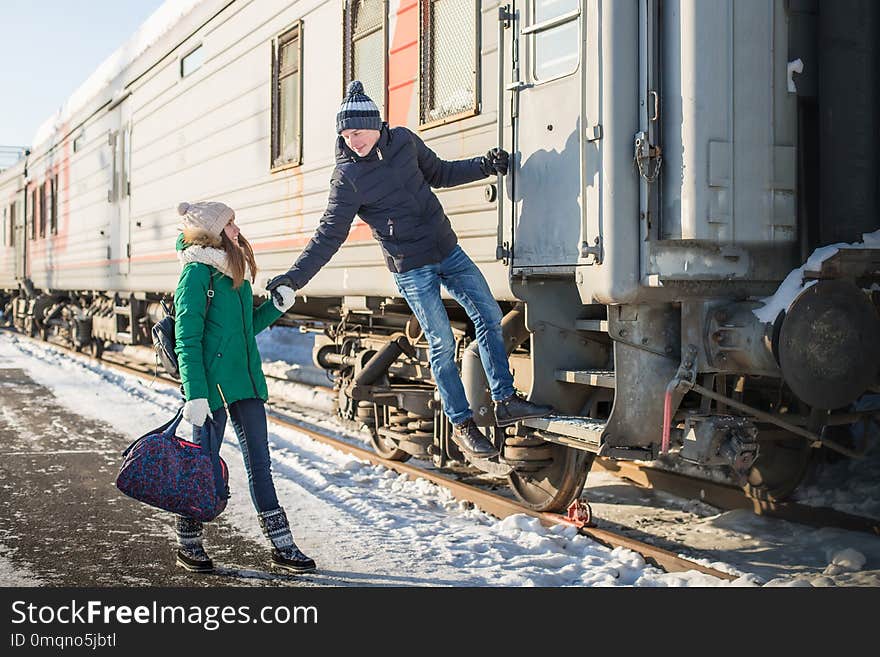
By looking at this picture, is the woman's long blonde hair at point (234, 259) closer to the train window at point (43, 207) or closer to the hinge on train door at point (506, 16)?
the hinge on train door at point (506, 16)

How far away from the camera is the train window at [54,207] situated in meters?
19.3

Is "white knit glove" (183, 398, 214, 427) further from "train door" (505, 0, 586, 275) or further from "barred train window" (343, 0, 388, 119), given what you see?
"barred train window" (343, 0, 388, 119)

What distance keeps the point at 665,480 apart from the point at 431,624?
12.2 ft

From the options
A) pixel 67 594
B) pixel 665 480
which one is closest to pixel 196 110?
pixel 665 480

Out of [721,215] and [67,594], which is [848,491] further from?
[67,594]

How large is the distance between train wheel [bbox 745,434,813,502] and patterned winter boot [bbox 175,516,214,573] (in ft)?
11.9

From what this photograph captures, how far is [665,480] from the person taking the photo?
7.29 meters

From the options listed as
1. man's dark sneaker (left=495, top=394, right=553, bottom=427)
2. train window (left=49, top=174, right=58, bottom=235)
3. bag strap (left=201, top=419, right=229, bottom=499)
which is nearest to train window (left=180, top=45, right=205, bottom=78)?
man's dark sneaker (left=495, top=394, right=553, bottom=427)

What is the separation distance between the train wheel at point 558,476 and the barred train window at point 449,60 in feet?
6.58

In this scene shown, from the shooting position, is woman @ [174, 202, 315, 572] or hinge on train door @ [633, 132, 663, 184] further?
hinge on train door @ [633, 132, 663, 184]

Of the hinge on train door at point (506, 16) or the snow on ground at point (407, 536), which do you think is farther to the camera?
the hinge on train door at point (506, 16)

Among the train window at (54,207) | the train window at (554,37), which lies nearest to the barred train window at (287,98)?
the train window at (554,37)

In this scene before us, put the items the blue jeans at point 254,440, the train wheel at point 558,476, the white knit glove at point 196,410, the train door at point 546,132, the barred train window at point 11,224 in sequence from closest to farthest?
the white knit glove at point 196,410 → the blue jeans at point 254,440 → the train door at point 546,132 → the train wheel at point 558,476 → the barred train window at point 11,224

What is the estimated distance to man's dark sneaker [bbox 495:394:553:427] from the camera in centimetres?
530
